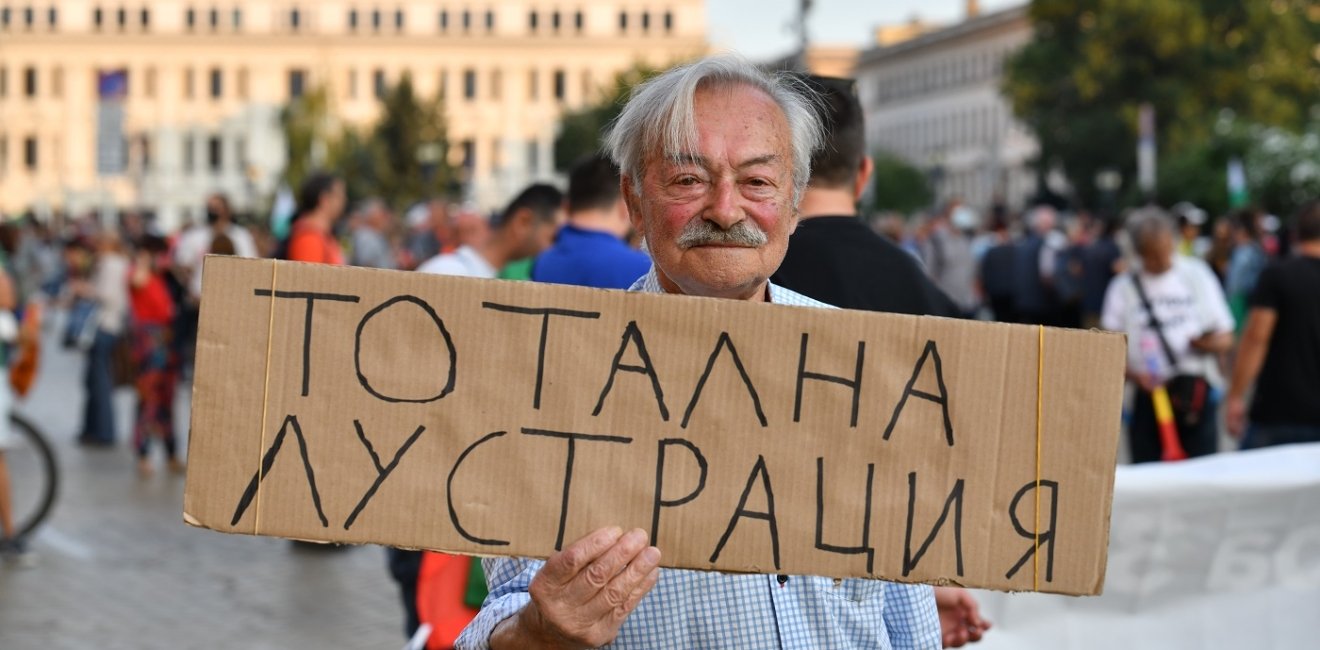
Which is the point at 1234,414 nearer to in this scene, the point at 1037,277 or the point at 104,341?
the point at 104,341

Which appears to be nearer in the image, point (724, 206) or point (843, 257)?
point (724, 206)

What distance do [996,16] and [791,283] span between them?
116 metres

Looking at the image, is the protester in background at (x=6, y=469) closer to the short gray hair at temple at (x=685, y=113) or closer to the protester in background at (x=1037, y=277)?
the short gray hair at temple at (x=685, y=113)

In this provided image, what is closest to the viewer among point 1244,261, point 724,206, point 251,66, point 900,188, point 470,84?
point 724,206

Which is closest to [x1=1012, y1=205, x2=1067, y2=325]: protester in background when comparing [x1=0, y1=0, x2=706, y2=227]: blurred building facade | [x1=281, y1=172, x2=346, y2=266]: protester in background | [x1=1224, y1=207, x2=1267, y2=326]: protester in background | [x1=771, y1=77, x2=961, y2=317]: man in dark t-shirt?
[x1=1224, y1=207, x2=1267, y2=326]: protester in background

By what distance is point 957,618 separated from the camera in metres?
3.75

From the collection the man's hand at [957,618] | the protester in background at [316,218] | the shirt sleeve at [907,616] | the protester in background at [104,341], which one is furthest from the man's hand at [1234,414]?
the protester in background at [104,341]

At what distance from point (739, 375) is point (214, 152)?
12373cm

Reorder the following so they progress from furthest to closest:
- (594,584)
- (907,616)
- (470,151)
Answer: (470,151) → (907,616) → (594,584)

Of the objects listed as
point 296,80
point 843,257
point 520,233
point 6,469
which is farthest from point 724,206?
point 296,80

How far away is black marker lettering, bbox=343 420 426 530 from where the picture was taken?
2793 millimetres

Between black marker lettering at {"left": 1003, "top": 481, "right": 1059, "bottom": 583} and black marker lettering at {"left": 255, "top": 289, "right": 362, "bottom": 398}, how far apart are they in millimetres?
978

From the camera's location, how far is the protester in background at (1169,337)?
9164mm

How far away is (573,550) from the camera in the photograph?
271 cm
